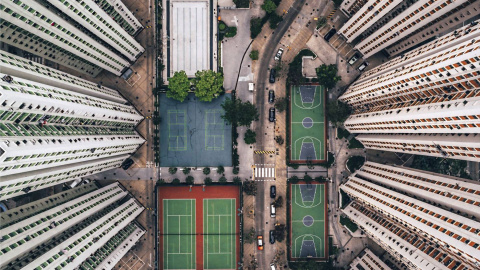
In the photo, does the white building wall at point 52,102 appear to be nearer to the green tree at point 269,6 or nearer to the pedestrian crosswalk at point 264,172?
the pedestrian crosswalk at point 264,172

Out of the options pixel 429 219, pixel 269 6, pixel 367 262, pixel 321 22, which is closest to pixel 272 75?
pixel 269 6

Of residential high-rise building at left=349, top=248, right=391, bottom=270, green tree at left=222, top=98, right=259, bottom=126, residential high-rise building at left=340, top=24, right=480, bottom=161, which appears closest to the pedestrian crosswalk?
green tree at left=222, top=98, right=259, bottom=126

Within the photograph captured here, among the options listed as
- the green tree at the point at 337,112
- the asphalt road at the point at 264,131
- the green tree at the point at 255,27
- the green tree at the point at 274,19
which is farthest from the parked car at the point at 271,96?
the green tree at the point at 274,19

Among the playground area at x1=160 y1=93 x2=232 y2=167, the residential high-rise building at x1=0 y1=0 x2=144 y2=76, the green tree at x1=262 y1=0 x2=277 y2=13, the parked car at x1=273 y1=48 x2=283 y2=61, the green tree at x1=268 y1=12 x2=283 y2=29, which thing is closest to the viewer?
the residential high-rise building at x1=0 y1=0 x2=144 y2=76

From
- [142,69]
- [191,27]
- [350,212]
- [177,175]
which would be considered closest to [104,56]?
[142,69]

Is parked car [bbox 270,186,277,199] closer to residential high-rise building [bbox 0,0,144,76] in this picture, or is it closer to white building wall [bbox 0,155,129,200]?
white building wall [bbox 0,155,129,200]

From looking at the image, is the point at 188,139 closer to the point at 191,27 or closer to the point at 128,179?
the point at 128,179
